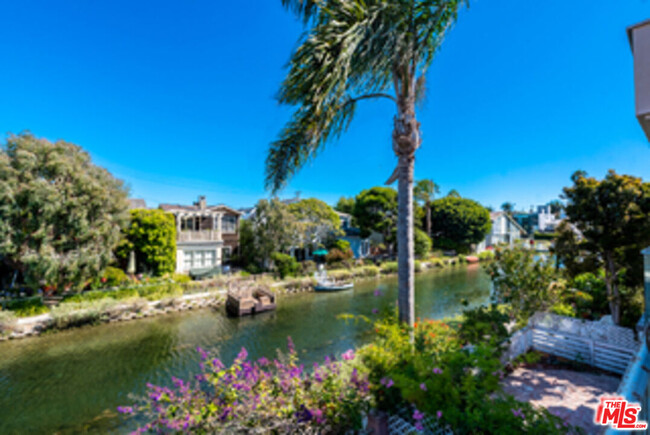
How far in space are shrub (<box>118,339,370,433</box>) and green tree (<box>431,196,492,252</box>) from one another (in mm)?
36357

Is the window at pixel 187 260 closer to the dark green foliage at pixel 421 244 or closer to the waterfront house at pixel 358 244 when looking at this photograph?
the waterfront house at pixel 358 244

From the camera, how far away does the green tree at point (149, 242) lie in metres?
18.0

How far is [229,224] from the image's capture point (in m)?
25.0

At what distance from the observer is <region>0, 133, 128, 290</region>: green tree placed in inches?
472

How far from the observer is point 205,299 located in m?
16.2

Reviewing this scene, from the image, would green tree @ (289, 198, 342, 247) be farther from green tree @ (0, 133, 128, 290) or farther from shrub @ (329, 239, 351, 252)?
green tree @ (0, 133, 128, 290)

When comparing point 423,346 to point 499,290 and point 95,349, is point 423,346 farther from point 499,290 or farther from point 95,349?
point 95,349

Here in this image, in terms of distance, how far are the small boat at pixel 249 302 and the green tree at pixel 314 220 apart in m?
8.02

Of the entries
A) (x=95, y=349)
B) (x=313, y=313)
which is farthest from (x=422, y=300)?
(x=95, y=349)

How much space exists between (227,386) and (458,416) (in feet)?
9.40

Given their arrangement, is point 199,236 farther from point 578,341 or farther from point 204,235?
point 578,341

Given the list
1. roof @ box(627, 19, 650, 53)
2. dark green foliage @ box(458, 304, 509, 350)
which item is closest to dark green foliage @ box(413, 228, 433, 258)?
dark green foliage @ box(458, 304, 509, 350)

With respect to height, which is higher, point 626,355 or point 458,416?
point 458,416

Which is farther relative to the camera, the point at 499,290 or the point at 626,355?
the point at 499,290
